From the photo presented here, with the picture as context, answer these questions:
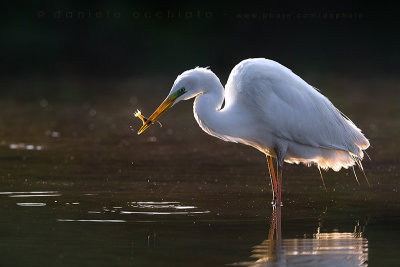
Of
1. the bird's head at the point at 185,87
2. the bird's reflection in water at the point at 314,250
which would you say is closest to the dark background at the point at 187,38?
the bird's head at the point at 185,87

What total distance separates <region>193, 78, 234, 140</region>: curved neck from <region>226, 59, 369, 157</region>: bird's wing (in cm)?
30

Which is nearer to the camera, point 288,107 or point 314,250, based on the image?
point 314,250

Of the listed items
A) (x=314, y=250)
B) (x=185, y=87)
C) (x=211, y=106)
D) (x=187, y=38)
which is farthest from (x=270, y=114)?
(x=187, y=38)

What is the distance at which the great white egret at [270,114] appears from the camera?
810cm

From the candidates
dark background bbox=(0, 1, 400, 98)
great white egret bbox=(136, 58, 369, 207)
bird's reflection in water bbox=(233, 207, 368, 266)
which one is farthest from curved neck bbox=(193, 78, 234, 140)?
dark background bbox=(0, 1, 400, 98)

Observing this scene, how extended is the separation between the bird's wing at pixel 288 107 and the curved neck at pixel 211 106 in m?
0.30

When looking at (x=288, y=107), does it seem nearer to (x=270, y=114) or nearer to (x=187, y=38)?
(x=270, y=114)

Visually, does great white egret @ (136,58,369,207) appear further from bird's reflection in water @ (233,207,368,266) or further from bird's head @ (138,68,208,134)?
bird's reflection in water @ (233,207,368,266)

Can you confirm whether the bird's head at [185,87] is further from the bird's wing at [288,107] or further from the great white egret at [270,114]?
the bird's wing at [288,107]

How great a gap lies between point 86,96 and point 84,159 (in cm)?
960

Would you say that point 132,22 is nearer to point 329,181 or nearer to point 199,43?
point 199,43

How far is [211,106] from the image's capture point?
8.12 metres

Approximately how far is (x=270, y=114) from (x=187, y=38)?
20242 millimetres

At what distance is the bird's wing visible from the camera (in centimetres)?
832
